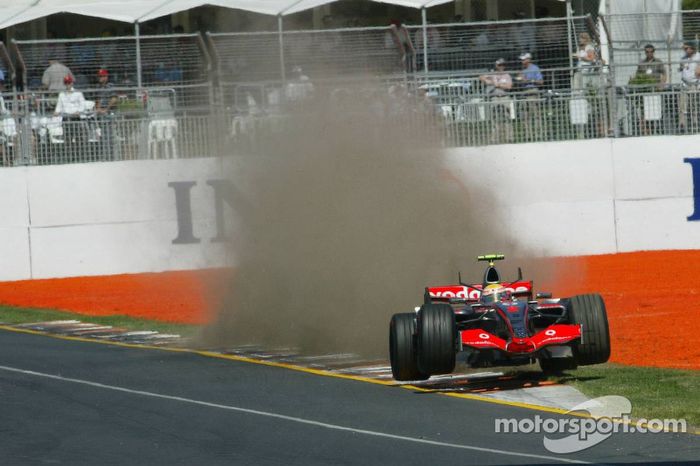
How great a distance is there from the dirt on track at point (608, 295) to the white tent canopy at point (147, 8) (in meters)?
5.27

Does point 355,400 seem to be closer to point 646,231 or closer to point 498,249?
point 498,249

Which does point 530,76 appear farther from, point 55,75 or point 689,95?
point 55,75

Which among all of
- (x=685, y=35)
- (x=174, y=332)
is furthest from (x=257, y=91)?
(x=685, y=35)

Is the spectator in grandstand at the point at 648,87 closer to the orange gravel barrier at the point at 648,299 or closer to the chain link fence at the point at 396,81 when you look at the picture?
the chain link fence at the point at 396,81

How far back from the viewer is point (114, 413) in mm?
11203

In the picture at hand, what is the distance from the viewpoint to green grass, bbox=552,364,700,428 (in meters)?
10.4

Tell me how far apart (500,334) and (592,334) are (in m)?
0.83

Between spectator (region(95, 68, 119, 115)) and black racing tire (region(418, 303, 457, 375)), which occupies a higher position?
spectator (region(95, 68, 119, 115))

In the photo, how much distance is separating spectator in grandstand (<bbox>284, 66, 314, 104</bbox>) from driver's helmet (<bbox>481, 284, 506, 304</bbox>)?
702cm

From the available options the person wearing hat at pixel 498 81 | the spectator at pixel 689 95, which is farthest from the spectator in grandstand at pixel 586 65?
the spectator at pixel 689 95

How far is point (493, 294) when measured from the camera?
12.3m

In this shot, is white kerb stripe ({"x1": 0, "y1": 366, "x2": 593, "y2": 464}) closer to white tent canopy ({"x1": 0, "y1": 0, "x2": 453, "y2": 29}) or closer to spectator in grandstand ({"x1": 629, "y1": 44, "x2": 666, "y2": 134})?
white tent canopy ({"x1": 0, "y1": 0, "x2": 453, "y2": 29})

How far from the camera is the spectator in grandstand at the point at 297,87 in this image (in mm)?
19047

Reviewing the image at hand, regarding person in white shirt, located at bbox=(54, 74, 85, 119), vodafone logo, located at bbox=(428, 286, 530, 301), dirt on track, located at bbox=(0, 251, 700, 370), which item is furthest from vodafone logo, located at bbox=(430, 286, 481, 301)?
person in white shirt, located at bbox=(54, 74, 85, 119)
